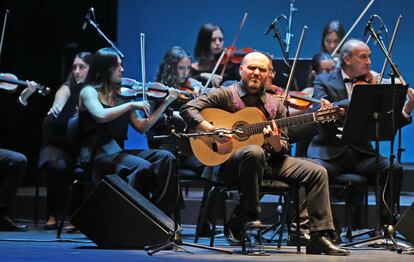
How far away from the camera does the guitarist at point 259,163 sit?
4645 millimetres

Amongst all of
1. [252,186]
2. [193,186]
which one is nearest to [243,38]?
[193,186]

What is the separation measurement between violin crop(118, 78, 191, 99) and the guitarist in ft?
2.62

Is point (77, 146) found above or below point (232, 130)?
below

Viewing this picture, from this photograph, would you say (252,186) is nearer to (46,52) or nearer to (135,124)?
(135,124)

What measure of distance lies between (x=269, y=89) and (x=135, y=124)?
3.02 feet

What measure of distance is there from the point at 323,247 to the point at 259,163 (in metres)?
0.57

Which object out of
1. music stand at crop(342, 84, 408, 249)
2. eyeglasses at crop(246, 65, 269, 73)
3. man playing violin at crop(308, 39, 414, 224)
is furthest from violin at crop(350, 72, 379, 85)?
eyeglasses at crop(246, 65, 269, 73)

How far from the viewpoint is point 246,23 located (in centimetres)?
775

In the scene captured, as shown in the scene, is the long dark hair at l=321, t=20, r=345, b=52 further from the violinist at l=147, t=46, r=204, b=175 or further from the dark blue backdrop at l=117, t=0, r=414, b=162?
the violinist at l=147, t=46, r=204, b=175

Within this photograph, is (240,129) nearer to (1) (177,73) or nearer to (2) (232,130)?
(2) (232,130)

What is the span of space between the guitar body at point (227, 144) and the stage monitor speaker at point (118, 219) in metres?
0.44

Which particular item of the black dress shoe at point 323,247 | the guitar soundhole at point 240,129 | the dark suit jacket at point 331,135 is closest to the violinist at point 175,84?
the dark suit jacket at point 331,135

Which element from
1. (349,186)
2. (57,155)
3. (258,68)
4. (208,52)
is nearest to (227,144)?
(258,68)

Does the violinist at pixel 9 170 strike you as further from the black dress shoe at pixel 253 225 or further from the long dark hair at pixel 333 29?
the long dark hair at pixel 333 29
